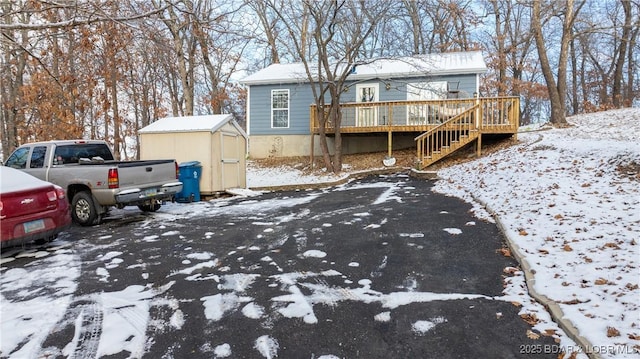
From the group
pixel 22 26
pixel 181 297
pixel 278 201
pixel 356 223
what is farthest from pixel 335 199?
→ pixel 22 26

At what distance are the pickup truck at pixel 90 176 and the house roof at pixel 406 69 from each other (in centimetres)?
950

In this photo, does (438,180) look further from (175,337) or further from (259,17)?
(259,17)

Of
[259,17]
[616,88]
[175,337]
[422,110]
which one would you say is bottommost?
[175,337]

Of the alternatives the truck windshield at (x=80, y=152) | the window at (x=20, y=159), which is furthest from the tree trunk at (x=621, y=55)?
the window at (x=20, y=159)

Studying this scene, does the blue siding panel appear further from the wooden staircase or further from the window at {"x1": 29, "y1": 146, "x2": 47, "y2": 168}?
the window at {"x1": 29, "y1": 146, "x2": 47, "y2": 168}

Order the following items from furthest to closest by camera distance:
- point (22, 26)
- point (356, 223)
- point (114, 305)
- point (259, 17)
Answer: point (259, 17), point (356, 223), point (22, 26), point (114, 305)

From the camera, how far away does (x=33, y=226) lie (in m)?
5.38

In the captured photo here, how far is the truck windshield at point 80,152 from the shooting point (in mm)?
7812

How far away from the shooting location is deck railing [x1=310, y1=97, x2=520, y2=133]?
13.0m

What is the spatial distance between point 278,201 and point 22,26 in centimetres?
601

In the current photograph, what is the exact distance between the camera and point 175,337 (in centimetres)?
295

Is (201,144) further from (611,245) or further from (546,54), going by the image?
(546,54)

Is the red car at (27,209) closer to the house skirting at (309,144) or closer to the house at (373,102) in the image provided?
the house at (373,102)

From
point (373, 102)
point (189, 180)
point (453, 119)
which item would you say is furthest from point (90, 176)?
point (453, 119)
